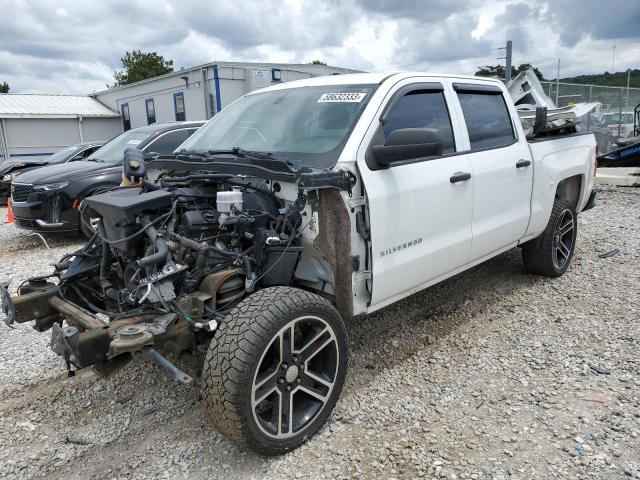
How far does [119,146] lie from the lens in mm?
8812

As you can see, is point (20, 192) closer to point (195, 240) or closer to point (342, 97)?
point (195, 240)

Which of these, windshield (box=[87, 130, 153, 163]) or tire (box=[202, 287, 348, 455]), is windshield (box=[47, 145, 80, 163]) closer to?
windshield (box=[87, 130, 153, 163])

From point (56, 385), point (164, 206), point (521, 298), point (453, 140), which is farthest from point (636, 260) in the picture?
point (56, 385)

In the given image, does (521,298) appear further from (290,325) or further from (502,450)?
(290,325)

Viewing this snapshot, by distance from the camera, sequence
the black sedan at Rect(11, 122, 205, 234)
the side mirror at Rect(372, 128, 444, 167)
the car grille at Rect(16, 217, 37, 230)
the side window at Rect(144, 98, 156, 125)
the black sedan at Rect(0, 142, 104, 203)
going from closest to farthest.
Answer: the side mirror at Rect(372, 128, 444, 167)
the black sedan at Rect(11, 122, 205, 234)
the car grille at Rect(16, 217, 37, 230)
the black sedan at Rect(0, 142, 104, 203)
the side window at Rect(144, 98, 156, 125)

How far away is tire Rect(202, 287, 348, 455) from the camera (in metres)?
2.46

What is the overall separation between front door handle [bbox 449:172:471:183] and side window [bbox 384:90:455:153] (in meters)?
0.21

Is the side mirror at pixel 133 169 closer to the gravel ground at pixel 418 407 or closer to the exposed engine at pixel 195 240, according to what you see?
the exposed engine at pixel 195 240

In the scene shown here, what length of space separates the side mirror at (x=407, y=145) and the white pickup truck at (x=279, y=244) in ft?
0.04

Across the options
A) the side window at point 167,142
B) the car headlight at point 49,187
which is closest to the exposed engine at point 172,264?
the car headlight at point 49,187

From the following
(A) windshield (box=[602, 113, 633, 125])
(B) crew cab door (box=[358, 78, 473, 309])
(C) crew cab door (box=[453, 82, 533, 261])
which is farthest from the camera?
(A) windshield (box=[602, 113, 633, 125])

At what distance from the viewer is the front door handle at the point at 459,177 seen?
361 centimetres

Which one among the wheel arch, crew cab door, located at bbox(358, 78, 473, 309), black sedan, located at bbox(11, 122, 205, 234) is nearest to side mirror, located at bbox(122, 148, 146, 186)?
crew cab door, located at bbox(358, 78, 473, 309)

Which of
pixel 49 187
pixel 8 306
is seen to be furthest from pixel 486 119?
pixel 49 187
